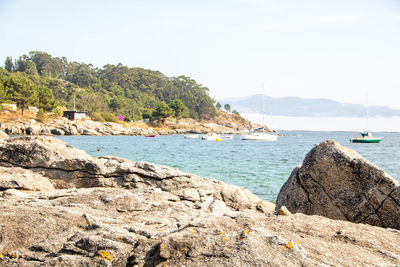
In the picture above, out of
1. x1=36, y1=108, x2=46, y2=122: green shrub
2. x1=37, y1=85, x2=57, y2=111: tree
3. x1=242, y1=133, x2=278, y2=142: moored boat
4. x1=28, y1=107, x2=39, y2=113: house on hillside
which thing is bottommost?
x1=242, y1=133, x2=278, y2=142: moored boat

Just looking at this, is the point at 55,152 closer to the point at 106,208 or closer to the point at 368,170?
the point at 106,208

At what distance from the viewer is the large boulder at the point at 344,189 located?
7785mm

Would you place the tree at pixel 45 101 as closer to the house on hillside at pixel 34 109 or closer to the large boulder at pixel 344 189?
the house on hillside at pixel 34 109

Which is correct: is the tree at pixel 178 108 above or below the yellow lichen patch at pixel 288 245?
above

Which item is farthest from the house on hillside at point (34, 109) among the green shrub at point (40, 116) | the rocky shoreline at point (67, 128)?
the rocky shoreline at point (67, 128)

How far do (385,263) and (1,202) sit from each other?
22.5ft

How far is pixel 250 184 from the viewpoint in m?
21.9

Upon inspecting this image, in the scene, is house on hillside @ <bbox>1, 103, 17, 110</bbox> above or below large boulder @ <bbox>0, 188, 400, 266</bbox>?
above

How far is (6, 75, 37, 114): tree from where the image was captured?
97750 mm

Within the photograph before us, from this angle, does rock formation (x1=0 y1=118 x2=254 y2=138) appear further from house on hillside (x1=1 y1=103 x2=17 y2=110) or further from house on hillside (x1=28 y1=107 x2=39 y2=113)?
house on hillside (x1=1 y1=103 x2=17 y2=110)

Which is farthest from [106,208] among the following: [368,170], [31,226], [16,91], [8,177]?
[16,91]

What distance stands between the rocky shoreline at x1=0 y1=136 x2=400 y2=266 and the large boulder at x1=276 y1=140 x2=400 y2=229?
2cm

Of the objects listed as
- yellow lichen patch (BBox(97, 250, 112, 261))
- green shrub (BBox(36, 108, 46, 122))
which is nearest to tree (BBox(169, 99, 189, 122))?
green shrub (BBox(36, 108, 46, 122))

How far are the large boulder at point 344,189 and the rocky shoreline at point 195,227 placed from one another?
2cm
